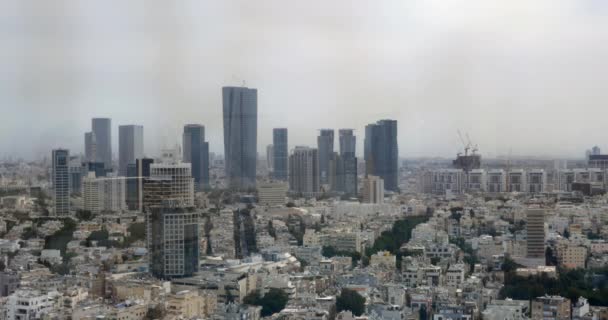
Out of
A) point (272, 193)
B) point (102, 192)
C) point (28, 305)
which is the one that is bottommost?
point (28, 305)

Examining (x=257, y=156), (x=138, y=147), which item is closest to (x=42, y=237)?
(x=138, y=147)

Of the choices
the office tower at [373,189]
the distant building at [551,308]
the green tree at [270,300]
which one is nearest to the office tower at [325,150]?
the office tower at [373,189]

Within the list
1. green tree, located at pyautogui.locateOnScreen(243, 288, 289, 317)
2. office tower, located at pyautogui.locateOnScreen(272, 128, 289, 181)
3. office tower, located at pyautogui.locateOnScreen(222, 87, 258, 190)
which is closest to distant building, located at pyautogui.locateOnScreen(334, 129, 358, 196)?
office tower, located at pyautogui.locateOnScreen(272, 128, 289, 181)

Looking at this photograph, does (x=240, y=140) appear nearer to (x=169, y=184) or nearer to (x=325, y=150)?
(x=325, y=150)

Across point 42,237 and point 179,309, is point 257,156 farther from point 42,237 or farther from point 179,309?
point 179,309

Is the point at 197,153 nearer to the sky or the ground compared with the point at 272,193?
nearer to the sky

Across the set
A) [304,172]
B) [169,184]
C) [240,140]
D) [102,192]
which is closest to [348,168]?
[304,172]

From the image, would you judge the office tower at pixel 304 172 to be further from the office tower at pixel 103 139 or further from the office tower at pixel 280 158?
the office tower at pixel 103 139
